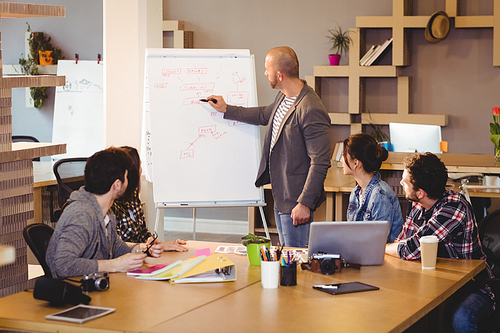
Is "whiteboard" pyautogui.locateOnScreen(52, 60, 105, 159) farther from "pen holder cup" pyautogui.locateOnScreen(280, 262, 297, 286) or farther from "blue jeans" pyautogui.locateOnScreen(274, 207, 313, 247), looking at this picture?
"pen holder cup" pyautogui.locateOnScreen(280, 262, 297, 286)

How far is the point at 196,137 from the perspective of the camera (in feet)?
11.5

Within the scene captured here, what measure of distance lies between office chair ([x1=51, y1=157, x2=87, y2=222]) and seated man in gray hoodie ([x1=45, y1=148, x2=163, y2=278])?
6.85 ft

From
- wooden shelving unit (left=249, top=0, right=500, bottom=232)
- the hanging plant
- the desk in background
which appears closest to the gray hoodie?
the desk in background

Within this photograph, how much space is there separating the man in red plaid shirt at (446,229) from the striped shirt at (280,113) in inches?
35.1

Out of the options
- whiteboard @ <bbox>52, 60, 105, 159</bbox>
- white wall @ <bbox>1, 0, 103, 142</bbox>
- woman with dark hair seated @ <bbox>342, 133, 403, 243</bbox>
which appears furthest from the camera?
white wall @ <bbox>1, 0, 103, 142</bbox>

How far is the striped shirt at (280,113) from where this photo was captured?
3078 mm

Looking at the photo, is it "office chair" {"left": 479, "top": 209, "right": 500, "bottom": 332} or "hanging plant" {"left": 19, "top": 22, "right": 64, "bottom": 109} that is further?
"hanging plant" {"left": 19, "top": 22, "right": 64, "bottom": 109}

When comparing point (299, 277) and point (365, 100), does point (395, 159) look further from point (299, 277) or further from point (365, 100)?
point (299, 277)

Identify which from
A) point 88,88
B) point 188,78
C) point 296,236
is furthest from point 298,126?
point 88,88

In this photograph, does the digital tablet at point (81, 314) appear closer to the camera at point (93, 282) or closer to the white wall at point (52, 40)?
the camera at point (93, 282)

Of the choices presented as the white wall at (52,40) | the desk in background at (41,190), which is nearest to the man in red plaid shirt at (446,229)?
the desk in background at (41,190)

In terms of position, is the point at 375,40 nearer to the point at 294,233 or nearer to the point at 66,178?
the point at 294,233

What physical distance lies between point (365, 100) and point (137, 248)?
372 centimetres

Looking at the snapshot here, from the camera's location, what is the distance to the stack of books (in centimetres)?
520
